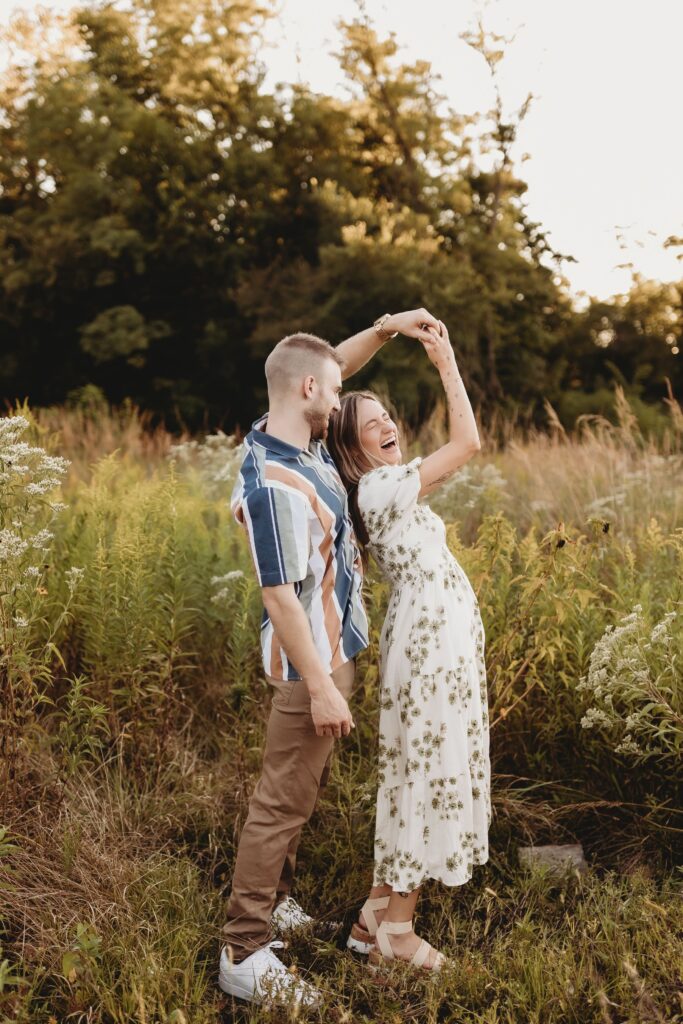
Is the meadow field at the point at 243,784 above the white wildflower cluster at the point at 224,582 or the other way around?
the other way around

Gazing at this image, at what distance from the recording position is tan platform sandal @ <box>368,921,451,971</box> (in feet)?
9.08

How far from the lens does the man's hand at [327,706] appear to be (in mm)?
2488

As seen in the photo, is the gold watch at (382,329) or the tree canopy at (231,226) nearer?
the gold watch at (382,329)

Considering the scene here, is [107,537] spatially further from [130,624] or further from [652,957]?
[652,957]

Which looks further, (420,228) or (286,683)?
(420,228)

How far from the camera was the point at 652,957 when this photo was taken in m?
2.67

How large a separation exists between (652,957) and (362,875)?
1027mm

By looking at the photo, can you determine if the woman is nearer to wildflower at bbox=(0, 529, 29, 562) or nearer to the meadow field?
the meadow field

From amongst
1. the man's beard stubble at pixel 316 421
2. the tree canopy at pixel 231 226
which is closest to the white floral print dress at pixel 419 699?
the man's beard stubble at pixel 316 421

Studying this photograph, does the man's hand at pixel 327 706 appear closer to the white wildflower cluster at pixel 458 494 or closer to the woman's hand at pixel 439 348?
the woman's hand at pixel 439 348

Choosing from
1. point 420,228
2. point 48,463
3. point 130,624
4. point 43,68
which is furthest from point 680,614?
point 43,68

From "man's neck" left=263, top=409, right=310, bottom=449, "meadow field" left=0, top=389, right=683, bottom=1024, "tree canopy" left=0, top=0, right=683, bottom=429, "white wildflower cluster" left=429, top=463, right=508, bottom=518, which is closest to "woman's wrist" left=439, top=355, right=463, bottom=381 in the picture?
"man's neck" left=263, top=409, right=310, bottom=449

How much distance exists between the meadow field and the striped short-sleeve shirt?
2.40 ft

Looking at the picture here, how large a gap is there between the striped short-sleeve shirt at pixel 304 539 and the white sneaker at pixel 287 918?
0.91 meters
